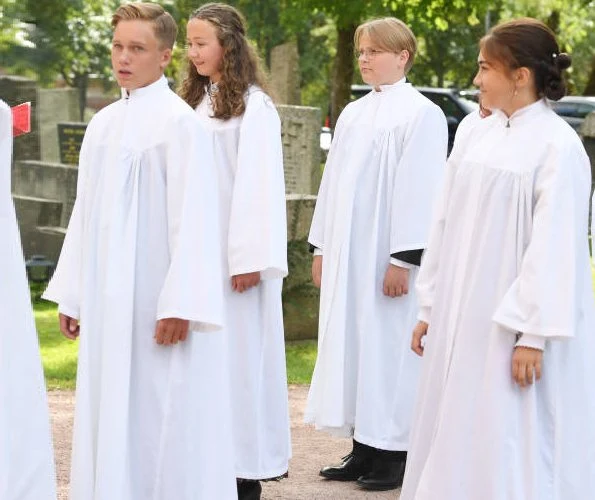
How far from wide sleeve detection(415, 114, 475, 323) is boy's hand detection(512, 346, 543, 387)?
53 centimetres

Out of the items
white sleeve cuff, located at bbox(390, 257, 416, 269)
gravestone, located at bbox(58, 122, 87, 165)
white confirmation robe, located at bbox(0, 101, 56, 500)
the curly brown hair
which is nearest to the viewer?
white confirmation robe, located at bbox(0, 101, 56, 500)

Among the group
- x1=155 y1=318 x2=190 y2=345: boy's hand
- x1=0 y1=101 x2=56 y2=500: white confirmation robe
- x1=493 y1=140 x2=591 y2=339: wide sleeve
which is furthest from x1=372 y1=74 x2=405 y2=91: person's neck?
x1=0 y1=101 x2=56 y2=500: white confirmation robe

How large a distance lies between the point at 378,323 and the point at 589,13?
41286 mm

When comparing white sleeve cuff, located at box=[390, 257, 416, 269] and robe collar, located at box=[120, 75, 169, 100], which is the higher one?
robe collar, located at box=[120, 75, 169, 100]

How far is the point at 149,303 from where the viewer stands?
5.18 metres

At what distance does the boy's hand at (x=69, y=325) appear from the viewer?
544cm

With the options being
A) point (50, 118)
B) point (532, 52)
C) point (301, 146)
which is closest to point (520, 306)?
point (532, 52)

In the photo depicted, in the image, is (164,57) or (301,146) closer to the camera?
(164,57)

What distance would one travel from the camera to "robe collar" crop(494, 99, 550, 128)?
199 inches

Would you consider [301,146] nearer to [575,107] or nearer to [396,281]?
[396,281]

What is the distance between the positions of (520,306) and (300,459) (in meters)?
3.02

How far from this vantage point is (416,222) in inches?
273

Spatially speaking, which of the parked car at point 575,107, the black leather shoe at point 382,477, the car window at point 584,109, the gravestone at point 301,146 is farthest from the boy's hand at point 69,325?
the car window at point 584,109

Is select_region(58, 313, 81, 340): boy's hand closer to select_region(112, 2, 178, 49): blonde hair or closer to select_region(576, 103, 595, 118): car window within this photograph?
select_region(112, 2, 178, 49): blonde hair
